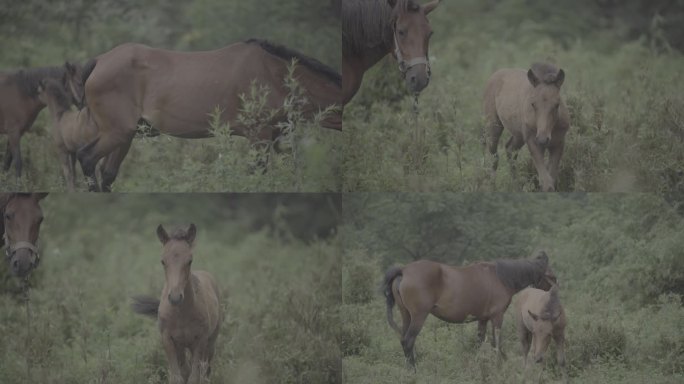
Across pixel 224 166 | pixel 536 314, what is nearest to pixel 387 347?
pixel 536 314

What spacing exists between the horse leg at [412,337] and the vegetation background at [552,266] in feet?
0.15

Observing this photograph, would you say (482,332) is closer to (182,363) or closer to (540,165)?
(540,165)

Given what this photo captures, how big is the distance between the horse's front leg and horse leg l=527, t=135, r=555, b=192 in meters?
2.34

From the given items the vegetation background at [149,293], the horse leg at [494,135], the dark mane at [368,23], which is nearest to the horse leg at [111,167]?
the vegetation background at [149,293]

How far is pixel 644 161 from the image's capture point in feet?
28.5

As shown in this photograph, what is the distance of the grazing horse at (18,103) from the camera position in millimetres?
8539

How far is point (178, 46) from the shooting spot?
8.62m

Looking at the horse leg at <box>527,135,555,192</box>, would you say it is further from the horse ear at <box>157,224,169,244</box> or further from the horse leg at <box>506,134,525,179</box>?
the horse ear at <box>157,224,169,244</box>

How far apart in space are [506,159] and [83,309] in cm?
266

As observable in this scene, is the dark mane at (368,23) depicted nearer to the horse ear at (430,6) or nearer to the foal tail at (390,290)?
the horse ear at (430,6)

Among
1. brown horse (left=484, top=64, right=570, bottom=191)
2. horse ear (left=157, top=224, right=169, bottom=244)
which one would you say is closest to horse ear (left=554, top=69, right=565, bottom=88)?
brown horse (left=484, top=64, right=570, bottom=191)

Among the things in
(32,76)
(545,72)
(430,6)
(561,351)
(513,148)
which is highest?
(430,6)

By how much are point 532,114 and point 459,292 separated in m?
1.13

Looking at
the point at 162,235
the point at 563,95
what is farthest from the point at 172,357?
the point at 563,95
